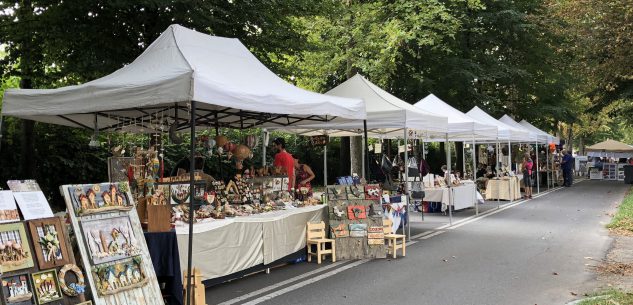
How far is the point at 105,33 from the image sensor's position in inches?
417

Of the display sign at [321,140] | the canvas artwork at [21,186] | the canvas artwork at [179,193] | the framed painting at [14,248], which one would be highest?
the display sign at [321,140]

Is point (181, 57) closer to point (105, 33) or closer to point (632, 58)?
point (105, 33)

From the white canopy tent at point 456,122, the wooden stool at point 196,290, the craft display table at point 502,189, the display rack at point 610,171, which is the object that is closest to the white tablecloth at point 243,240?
the wooden stool at point 196,290

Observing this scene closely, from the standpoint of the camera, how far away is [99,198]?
189 inches

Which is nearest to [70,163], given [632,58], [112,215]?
[112,215]

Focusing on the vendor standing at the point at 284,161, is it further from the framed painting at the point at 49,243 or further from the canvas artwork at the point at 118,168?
the framed painting at the point at 49,243

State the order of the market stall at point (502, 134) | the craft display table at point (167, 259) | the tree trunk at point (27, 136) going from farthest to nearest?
the market stall at point (502, 134) < the tree trunk at point (27, 136) < the craft display table at point (167, 259)

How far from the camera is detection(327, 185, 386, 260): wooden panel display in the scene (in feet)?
27.6

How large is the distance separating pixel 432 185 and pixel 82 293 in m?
11.6

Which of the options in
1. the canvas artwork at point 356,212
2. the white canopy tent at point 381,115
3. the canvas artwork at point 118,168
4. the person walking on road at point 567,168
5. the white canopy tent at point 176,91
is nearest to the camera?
the white canopy tent at point 176,91

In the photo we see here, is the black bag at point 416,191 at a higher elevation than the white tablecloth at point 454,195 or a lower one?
higher

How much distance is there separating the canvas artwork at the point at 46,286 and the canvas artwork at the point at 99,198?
0.56 metres

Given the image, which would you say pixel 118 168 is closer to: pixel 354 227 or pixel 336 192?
pixel 336 192

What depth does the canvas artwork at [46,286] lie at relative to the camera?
4.17 metres
